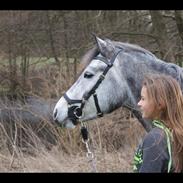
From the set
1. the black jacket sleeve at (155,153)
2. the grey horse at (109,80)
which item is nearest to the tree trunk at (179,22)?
the grey horse at (109,80)

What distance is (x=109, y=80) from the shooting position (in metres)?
3.83

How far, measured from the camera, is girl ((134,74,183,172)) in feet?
6.21

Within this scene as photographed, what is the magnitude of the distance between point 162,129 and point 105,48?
1.89 metres

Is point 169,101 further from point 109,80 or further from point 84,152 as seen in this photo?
point 84,152

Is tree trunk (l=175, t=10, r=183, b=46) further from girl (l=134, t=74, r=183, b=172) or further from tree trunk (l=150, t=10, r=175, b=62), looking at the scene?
girl (l=134, t=74, r=183, b=172)

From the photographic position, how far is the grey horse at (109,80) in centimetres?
375

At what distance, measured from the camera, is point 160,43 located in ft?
28.0

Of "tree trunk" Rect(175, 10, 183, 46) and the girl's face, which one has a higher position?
"tree trunk" Rect(175, 10, 183, 46)

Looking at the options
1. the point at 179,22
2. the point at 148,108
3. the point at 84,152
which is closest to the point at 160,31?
the point at 179,22

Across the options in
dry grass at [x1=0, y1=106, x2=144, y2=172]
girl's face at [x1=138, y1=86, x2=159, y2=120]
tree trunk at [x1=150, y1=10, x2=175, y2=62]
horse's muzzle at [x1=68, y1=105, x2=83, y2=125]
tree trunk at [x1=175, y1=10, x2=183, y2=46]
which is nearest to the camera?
girl's face at [x1=138, y1=86, x2=159, y2=120]

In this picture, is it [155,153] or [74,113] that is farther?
[74,113]

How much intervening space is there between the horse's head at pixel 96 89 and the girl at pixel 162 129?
5.35ft

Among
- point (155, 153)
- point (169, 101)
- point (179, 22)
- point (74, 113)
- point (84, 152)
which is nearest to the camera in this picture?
point (155, 153)

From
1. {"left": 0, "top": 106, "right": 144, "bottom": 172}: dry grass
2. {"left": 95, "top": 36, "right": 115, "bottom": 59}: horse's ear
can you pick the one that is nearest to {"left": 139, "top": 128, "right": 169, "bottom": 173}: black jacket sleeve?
{"left": 95, "top": 36, "right": 115, "bottom": 59}: horse's ear
